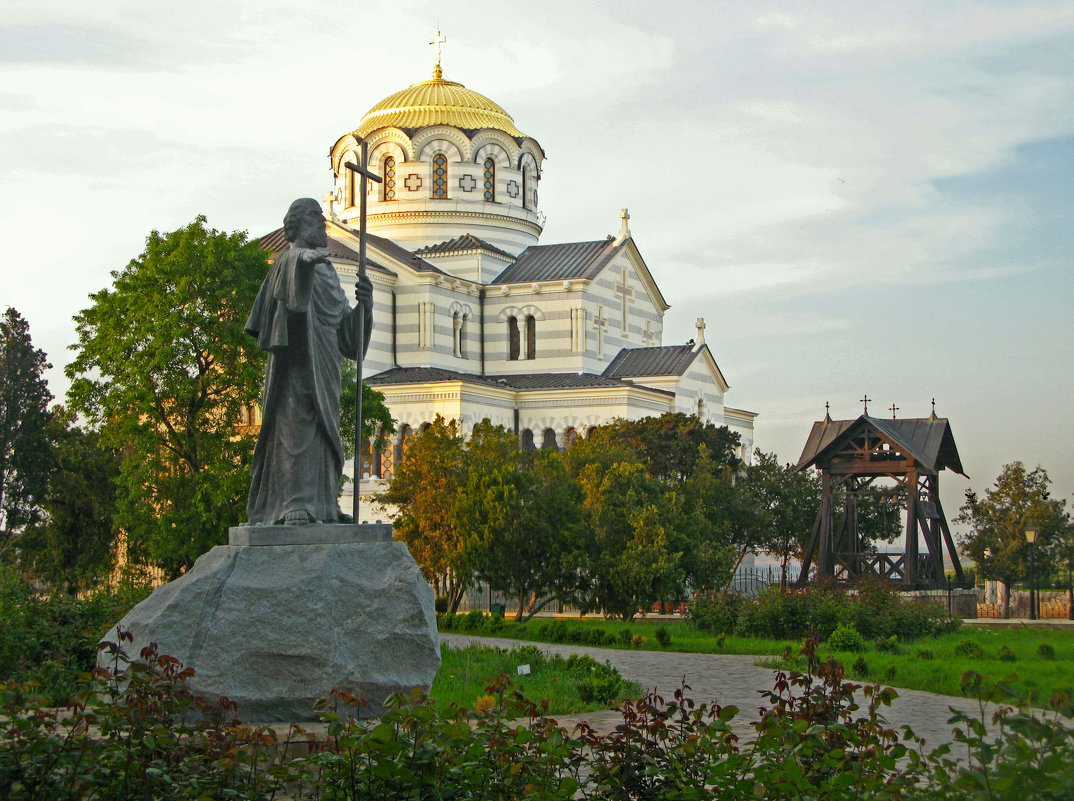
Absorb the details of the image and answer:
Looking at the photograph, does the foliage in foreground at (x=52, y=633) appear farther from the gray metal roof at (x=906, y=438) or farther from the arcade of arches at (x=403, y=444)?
the arcade of arches at (x=403, y=444)

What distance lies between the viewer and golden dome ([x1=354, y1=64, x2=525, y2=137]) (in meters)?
42.9

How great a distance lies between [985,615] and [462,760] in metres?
25.7

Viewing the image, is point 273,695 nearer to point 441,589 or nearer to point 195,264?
point 195,264

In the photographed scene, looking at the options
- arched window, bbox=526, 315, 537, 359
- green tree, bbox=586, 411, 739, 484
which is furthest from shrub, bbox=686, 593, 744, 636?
arched window, bbox=526, 315, 537, 359

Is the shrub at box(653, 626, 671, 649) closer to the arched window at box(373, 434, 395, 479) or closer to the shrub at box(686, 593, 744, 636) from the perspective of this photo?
the shrub at box(686, 593, 744, 636)

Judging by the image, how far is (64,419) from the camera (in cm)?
3319

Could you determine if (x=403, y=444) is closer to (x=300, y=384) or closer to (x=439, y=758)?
(x=300, y=384)

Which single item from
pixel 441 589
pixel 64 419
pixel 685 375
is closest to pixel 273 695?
pixel 441 589

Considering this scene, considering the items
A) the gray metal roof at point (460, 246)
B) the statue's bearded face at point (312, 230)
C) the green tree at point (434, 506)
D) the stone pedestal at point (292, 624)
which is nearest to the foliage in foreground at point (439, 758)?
the stone pedestal at point (292, 624)

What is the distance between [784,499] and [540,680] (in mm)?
24203

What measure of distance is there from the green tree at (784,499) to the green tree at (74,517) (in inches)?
670

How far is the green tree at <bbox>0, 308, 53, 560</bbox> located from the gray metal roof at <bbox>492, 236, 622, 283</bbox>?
15889 mm

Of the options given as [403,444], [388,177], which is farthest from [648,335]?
[403,444]

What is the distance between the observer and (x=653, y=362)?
136 feet
